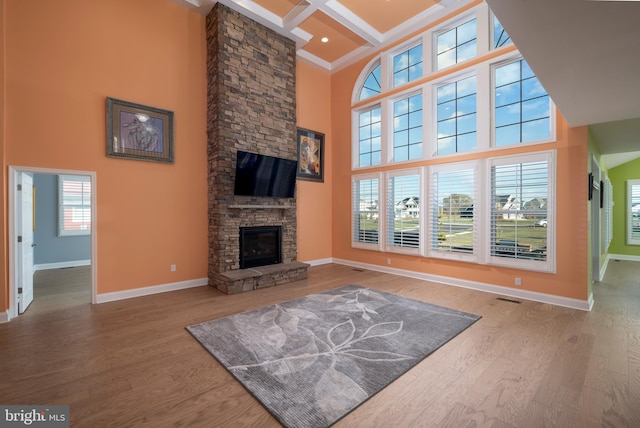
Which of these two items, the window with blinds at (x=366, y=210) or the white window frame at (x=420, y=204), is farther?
the window with blinds at (x=366, y=210)

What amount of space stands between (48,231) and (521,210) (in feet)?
31.5

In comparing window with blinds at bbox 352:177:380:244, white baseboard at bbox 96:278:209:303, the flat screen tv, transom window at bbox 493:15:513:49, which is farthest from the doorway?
transom window at bbox 493:15:513:49

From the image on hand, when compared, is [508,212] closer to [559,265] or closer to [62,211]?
[559,265]

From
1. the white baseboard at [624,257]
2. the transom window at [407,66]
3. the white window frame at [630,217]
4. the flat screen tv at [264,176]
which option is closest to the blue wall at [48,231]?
Result: the flat screen tv at [264,176]

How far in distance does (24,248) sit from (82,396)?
2947 millimetres

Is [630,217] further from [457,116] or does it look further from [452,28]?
[452,28]

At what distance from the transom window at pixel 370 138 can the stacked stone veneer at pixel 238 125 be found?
6.73 ft

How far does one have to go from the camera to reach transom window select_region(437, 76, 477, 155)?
4734mm

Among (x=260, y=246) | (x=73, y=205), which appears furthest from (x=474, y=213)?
(x=73, y=205)

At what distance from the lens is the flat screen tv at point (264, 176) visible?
4844 mm

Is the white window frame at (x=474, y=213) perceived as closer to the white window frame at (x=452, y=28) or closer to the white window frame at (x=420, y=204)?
the white window frame at (x=420, y=204)

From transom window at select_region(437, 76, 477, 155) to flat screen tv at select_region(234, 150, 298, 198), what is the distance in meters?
2.94

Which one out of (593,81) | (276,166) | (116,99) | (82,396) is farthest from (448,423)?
(116,99)

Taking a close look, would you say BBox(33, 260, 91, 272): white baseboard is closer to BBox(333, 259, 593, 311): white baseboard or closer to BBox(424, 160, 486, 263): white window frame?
BBox(333, 259, 593, 311): white baseboard
